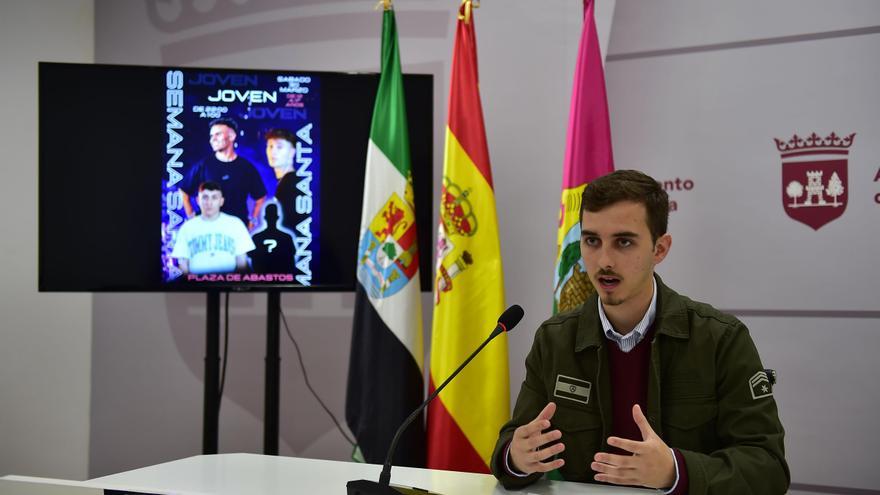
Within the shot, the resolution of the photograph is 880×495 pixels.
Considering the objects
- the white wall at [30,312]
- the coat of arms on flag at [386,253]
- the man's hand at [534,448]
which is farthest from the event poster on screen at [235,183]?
the man's hand at [534,448]

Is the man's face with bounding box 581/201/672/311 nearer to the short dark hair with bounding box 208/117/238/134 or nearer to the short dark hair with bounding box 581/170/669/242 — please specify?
the short dark hair with bounding box 581/170/669/242

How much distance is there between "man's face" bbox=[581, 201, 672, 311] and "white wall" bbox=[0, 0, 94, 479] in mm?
3054

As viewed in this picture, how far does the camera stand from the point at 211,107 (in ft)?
9.95

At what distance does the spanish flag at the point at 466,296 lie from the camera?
2895 millimetres

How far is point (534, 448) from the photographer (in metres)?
1.52

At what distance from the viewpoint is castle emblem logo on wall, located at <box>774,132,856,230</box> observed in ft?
9.50

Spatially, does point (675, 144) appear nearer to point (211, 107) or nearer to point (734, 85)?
point (734, 85)

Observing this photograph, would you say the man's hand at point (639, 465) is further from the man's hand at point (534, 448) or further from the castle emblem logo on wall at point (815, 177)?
the castle emblem logo on wall at point (815, 177)

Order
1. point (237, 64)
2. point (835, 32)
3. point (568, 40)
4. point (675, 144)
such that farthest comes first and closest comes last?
point (237, 64), point (568, 40), point (675, 144), point (835, 32)

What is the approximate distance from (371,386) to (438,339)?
32cm

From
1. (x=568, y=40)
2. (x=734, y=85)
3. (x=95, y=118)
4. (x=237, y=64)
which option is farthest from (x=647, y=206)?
(x=237, y=64)

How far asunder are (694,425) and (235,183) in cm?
203

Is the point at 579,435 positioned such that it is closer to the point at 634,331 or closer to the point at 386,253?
the point at 634,331

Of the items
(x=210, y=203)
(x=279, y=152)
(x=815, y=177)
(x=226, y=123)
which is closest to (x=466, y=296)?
(x=279, y=152)
